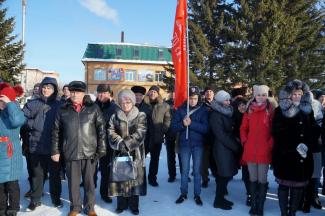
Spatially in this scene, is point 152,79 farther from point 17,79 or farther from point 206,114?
point 206,114

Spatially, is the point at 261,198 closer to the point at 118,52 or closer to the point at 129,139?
the point at 129,139

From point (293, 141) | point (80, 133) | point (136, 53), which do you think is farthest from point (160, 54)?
point (293, 141)

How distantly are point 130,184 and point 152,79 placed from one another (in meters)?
35.9

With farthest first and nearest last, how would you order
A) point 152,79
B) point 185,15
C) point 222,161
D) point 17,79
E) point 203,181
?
point 152,79 → point 17,79 → point 203,181 → point 185,15 → point 222,161

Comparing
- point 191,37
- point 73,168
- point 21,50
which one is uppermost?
point 191,37

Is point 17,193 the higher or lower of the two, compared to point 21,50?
lower

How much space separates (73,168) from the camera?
4965mm

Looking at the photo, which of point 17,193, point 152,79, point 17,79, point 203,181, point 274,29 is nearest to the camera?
point 17,193

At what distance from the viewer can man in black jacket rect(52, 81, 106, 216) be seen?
4.89 metres

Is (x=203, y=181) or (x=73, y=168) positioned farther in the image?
(x=203, y=181)

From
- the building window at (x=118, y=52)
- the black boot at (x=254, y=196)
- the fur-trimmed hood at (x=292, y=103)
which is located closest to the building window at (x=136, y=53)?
the building window at (x=118, y=52)

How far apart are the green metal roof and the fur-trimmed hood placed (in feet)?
115

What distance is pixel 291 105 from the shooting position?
4.54 m

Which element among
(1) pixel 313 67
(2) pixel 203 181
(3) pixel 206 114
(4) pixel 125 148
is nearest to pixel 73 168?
(4) pixel 125 148
